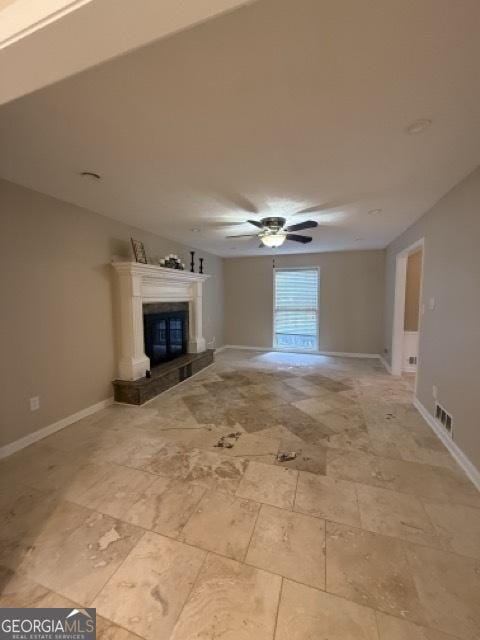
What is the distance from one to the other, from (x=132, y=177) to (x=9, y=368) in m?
1.96

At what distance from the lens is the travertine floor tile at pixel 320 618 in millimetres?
1077

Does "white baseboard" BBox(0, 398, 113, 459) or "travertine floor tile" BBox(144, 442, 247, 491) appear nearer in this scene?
"travertine floor tile" BBox(144, 442, 247, 491)

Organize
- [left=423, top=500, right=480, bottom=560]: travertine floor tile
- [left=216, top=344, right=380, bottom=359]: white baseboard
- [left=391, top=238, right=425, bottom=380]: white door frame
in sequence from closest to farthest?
1. [left=423, top=500, right=480, bottom=560]: travertine floor tile
2. [left=391, top=238, right=425, bottom=380]: white door frame
3. [left=216, top=344, right=380, bottom=359]: white baseboard

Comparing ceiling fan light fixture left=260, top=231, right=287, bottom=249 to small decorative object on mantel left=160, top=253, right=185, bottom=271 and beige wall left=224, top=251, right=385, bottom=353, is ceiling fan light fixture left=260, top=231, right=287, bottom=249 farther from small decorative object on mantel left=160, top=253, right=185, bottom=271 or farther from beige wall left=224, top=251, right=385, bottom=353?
beige wall left=224, top=251, right=385, bottom=353

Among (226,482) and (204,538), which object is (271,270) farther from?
(204,538)

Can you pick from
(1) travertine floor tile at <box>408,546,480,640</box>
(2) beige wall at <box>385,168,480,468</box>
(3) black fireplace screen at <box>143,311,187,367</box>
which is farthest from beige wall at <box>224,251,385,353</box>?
(1) travertine floor tile at <box>408,546,480,640</box>

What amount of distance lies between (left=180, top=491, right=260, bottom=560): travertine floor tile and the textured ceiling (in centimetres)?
Answer: 234

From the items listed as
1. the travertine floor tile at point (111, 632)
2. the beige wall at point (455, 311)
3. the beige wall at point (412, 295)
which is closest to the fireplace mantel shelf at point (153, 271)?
the travertine floor tile at point (111, 632)

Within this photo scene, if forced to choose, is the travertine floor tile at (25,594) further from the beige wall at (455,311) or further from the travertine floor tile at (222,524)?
the beige wall at (455,311)

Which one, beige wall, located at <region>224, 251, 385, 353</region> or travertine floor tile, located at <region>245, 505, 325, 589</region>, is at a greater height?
beige wall, located at <region>224, 251, 385, 353</region>

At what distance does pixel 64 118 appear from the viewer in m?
1.49

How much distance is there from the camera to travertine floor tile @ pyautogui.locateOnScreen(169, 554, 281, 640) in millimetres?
1084

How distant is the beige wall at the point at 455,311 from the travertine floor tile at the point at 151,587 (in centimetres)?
213

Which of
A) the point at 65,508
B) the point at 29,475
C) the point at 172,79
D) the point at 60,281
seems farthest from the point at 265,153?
the point at 29,475
